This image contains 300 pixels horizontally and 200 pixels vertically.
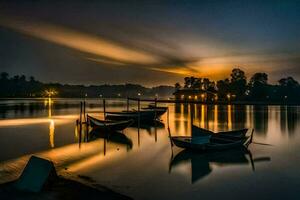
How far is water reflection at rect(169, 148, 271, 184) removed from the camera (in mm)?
15352

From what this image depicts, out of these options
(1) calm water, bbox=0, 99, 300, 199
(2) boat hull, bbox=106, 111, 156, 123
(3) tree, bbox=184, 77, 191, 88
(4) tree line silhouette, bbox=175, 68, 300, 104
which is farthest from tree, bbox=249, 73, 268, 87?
(1) calm water, bbox=0, 99, 300, 199

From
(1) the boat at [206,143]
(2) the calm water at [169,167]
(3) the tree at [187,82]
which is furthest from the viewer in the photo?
(3) the tree at [187,82]

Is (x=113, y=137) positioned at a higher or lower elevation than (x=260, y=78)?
lower

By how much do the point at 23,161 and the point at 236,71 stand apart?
4183 inches

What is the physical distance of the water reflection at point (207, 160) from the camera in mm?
15352

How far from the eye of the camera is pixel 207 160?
17.1 meters

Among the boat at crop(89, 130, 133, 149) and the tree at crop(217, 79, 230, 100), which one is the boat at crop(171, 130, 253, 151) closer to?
the boat at crop(89, 130, 133, 149)

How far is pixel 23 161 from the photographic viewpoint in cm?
1622

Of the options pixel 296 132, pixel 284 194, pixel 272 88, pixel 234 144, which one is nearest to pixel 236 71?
pixel 272 88

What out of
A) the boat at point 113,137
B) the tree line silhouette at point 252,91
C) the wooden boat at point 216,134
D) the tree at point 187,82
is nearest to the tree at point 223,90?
the tree line silhouette at point 252,91

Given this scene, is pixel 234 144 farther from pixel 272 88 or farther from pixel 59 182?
pixel 272 88

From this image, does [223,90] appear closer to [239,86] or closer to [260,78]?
[239,86]

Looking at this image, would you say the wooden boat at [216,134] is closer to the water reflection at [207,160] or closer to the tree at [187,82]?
the water reflection at [207,160]

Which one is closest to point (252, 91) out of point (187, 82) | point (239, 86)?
point (239, 86)
